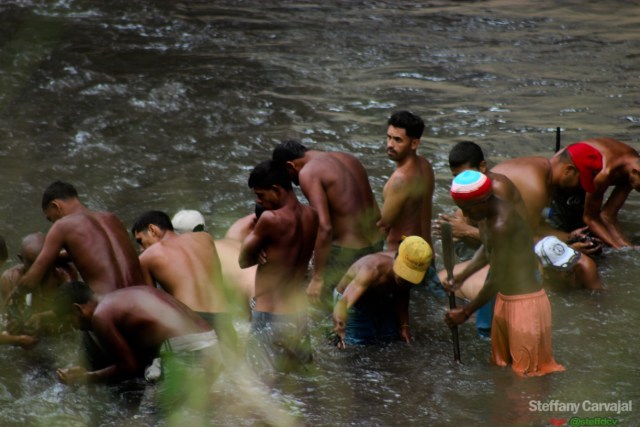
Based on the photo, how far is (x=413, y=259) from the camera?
644 centimetres

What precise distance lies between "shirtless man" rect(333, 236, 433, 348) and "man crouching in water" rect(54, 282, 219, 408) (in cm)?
104

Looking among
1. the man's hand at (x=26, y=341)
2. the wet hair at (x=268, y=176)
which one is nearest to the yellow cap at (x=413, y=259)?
the wet hair at (x=268, y=176)

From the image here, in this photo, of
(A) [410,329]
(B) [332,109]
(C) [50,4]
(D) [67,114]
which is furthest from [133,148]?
(C) [50,4]

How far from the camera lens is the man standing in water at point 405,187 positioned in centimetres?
745

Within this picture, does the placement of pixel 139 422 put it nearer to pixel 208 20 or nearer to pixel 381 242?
pixel 381 242

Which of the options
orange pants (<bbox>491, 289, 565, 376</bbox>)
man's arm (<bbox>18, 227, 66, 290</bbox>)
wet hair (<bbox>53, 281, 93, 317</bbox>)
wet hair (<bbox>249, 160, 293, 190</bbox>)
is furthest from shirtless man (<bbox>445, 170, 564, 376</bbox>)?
man's arm (<bbox>18, 227, 66, 290</bbox>)

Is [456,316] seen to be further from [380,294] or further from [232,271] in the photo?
[232,271]

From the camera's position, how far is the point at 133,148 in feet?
37.3

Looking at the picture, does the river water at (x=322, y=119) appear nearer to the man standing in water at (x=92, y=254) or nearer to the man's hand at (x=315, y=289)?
the man's hand at (x=315, y=289)

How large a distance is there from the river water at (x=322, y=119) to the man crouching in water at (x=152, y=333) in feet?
Answer: 0.79

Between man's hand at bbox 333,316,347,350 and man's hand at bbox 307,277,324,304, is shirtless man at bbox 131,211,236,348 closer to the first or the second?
man's hand at bbox 333,316,347,350

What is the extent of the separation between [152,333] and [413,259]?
5.57ft

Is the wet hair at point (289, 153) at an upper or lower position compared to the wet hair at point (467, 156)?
lower

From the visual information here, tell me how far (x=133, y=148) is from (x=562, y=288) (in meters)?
5.40
